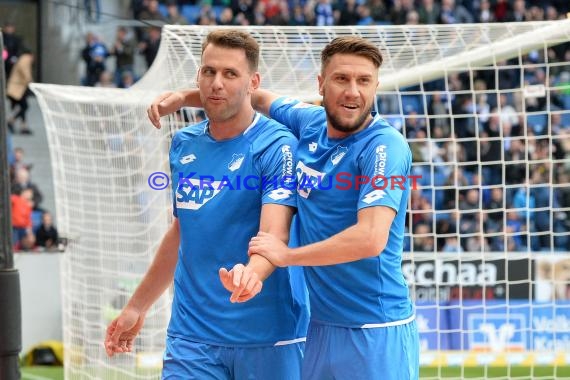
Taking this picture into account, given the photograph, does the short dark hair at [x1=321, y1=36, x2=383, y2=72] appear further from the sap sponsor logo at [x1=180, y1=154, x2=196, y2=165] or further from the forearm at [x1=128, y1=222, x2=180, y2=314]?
the forearm at [x1=128, y1=222, x2=180, y2=314]

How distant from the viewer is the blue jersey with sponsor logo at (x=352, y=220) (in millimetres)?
4031

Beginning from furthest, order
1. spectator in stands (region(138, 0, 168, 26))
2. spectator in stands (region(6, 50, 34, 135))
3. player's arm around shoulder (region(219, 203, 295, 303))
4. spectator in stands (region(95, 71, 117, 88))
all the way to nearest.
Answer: spectator in stands (region(138, 0, 168, 26)) → spectator in stands (region(95, 71, 117, 88)) → spectator in stands (region(6, 50, 34, 135)) → player's arm around shoulder (region(219, 203, 295, 303))

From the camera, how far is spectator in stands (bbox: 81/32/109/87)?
19.2m

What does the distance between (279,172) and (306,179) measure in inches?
5.0

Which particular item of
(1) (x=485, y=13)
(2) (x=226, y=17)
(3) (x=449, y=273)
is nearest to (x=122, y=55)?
(2) (x=226, y=17)

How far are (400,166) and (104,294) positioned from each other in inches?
218

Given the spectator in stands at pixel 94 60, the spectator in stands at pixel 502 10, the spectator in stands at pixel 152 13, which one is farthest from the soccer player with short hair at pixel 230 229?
the spectator in stands at pixel 502 10

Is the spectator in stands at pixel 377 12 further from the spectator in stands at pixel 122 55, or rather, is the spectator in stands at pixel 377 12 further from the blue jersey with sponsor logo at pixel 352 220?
the blue jersey with sponsor logo at pixel 352 220

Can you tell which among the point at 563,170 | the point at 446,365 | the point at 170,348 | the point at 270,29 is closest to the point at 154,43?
the point at 563,170

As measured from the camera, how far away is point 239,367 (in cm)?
428

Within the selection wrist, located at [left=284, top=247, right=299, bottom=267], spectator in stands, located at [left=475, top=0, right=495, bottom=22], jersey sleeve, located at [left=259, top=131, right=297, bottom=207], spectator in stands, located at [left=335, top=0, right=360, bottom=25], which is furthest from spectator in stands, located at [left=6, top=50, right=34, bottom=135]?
wrist, located at [left=284, top=247, right=299, bottom=267]

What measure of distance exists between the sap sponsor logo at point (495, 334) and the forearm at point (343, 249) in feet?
25.7

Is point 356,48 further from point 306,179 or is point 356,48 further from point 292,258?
point 292,258

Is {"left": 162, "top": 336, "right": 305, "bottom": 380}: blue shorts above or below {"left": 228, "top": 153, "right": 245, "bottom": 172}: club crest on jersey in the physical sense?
below
